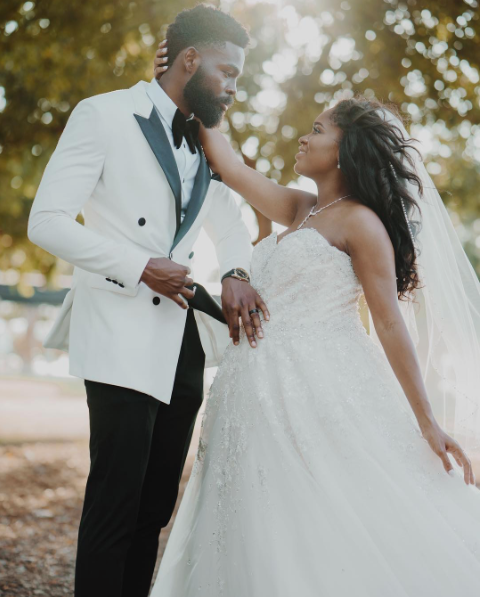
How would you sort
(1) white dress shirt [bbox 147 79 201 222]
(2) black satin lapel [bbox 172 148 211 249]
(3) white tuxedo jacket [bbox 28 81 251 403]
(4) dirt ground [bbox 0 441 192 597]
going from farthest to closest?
(4) dirt ground [bbox 0 441 192 597], (1) white dress shirt [bbox 147 79 201 222], (2) black satin lapel [bbox 172 148 211 249], (3) white tuxedo jacket [bbox 28 81 251 403]

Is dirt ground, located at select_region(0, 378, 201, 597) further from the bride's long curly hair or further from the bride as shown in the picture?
the bride's long curly hair

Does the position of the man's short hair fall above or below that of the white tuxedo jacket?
above

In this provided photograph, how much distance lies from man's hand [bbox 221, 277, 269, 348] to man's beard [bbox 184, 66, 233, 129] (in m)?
0.79

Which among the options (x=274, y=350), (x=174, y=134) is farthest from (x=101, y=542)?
(x=174, y=134)

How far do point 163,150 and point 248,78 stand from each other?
3.84 m

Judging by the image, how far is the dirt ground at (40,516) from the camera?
4.20 m

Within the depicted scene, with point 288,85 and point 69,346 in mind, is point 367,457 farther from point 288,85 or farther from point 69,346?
point 288,85

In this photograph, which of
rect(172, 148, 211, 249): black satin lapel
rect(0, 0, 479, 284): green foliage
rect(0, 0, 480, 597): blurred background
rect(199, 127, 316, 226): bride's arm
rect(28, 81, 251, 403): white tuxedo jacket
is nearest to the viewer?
rect(28, 81, 251, 403): white tuxedo jacket

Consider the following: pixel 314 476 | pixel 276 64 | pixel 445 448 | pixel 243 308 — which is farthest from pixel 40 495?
pixel 445 448

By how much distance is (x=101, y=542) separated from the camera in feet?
8.23

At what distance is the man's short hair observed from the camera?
2924 mm

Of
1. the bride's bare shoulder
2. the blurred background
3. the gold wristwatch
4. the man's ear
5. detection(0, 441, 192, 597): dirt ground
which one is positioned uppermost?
the blurred background

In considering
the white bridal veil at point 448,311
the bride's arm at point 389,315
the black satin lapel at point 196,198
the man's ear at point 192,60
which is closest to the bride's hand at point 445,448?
the bride's arm at point 389,315

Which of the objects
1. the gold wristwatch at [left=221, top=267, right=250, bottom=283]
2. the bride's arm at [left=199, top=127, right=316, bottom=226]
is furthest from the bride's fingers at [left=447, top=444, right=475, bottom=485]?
the bride's arm at [left=199, top=127, right=316, bottom=226]
